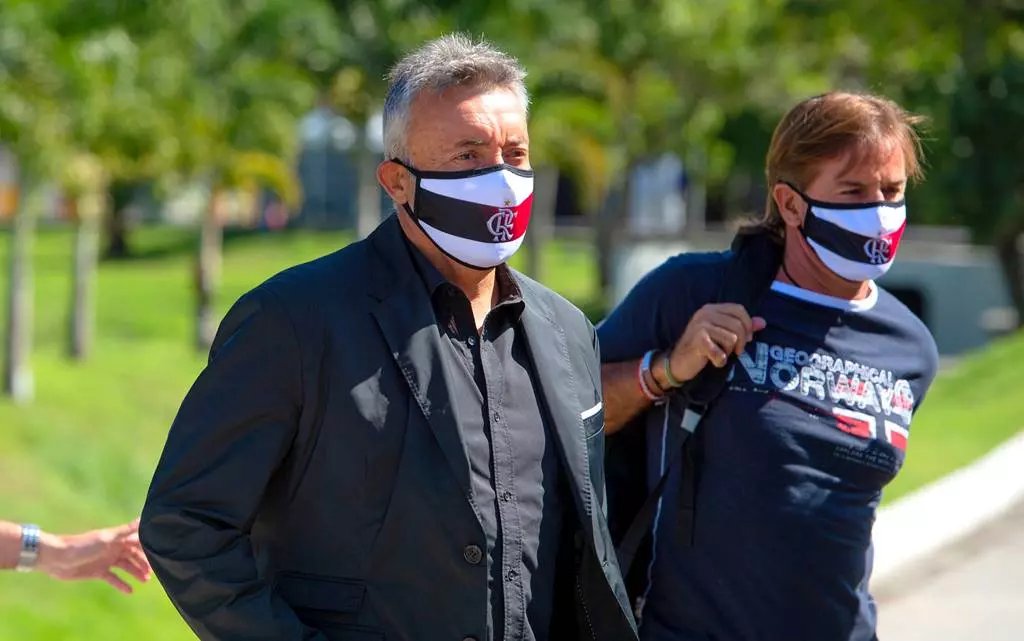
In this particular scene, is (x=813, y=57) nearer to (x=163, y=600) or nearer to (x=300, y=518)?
(x=163, y=600)

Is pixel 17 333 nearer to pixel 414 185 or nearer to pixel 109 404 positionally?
pixel 109 404

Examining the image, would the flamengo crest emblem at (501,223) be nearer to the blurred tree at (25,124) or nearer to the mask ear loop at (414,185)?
the mask ear loop at (414,185)

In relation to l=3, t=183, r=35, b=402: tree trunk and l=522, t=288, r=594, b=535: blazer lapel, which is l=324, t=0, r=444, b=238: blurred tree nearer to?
l=3, t=183, r=35, b=402: tree trunk

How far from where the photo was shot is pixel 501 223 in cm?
249

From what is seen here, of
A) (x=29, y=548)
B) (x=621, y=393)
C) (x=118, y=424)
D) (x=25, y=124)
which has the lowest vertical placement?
(x=118, y=424)

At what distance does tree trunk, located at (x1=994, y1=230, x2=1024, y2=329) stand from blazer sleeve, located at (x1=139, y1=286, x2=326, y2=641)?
21830mm

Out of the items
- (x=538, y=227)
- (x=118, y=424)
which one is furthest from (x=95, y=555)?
(x=538, y=227)

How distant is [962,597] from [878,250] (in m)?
3.92

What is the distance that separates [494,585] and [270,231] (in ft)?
175

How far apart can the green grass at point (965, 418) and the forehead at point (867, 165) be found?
15.2ft

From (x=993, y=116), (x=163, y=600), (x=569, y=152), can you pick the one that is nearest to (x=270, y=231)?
(x=569, y=152)

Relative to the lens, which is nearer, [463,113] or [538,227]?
[463,113]

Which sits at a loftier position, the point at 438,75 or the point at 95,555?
the point at 438,75

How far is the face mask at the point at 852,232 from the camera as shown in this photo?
10.0 feet
